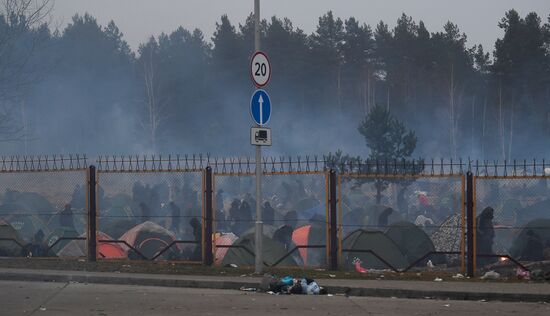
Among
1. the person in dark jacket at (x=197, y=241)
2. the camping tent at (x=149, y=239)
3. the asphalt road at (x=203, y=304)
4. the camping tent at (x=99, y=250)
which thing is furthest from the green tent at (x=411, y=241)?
the camping tent at (x=99, y=250)

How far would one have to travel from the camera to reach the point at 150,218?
2117 cm

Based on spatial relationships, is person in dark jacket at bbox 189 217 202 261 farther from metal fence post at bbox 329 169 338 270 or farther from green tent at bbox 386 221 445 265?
green tent at bbox 386 221 445 265

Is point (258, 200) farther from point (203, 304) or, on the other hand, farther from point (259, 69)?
point (203, 304)

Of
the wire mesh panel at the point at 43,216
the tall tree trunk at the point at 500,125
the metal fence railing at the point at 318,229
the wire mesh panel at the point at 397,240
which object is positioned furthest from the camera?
the tall tree trunk at the point at 500,125

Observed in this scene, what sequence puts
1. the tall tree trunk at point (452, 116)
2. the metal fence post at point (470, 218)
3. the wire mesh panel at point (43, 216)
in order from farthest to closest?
the tall tree trunk at point (452, 116)
the wire mesh panel at point (43, 216)
the metal fence post at point (470, 218)

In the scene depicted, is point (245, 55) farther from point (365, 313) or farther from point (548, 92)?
point (365, 313)

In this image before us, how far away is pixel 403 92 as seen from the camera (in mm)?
53062

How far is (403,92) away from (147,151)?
58.4ft

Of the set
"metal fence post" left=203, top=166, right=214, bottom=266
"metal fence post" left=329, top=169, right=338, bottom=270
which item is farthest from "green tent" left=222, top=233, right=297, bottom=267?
"metal fence post" left=329, top=169, right=338, bottom=270

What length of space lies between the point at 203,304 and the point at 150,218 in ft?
34.0

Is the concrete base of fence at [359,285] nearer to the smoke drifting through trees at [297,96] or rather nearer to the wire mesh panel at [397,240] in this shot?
the wire mesh panel at [397,240]

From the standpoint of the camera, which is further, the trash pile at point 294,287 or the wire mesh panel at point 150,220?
the wire mesh panel at point 150,220

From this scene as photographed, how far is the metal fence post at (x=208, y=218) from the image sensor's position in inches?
592

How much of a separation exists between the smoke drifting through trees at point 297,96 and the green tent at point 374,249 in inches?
1304
